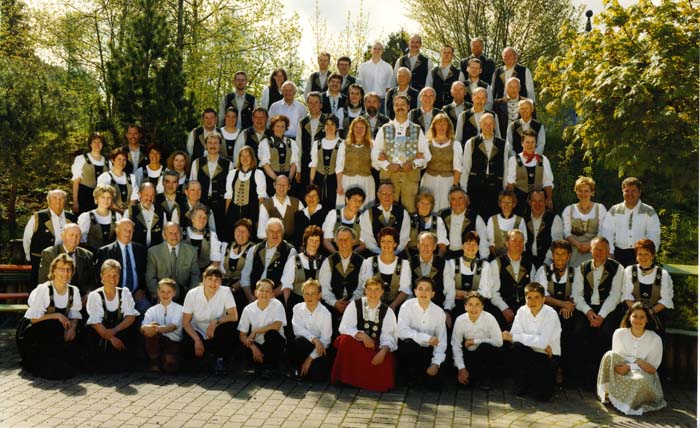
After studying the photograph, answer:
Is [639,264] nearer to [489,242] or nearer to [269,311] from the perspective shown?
[489,242]

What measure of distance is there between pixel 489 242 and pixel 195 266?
333 cm

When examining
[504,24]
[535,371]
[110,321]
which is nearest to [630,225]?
[535,371]

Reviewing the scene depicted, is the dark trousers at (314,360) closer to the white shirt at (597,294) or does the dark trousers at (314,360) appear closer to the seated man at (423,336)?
the seated man at (423,336)

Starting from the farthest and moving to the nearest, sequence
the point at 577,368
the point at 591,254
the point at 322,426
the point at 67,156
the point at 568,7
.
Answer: the point at 568,7, the point at 67,156, the point at 591,254, the point at 577,368, the point at 322,426

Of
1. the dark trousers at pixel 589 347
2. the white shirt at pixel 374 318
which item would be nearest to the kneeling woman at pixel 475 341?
the white shirt at pixel 374 318

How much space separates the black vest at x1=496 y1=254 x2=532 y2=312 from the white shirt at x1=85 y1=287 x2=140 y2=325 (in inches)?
151

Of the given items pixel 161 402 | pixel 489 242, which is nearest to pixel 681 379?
pixel 489 242

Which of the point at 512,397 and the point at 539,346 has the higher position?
the point at 539,346

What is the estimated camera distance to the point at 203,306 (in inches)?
304

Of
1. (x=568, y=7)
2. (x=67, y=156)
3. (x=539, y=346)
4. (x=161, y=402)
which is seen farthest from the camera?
(x=568, y=7)

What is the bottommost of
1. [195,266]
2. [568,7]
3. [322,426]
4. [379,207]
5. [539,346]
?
[322,426]

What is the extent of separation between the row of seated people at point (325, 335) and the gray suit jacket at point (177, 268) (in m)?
0.49

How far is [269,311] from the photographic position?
25.0 feet

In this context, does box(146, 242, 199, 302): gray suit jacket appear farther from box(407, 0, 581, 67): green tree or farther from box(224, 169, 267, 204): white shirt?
box(407, 0, 581, 67): green tree
